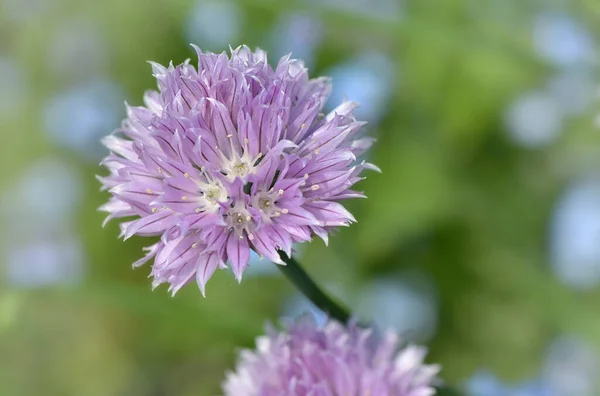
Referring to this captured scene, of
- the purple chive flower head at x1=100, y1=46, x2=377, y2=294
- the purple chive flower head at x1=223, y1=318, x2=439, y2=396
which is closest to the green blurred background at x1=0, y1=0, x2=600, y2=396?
the purple chive flower head at x1=223, y1=318, x2=439, y2=396

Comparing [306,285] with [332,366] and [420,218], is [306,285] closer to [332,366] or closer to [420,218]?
[332,366]

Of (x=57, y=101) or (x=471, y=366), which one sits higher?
(x=57, y=101)

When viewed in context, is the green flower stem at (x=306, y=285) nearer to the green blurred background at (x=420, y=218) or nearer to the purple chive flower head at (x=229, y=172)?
the purple chive flower head at (x=229, y=172)

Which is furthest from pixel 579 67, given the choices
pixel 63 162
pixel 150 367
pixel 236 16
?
pixel 63 162

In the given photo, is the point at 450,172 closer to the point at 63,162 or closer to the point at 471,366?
the point at 471,366

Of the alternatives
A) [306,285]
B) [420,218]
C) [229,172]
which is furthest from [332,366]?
[420,218]

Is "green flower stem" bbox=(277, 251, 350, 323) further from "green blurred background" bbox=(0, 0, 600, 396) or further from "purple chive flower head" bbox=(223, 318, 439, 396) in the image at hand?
"green blurred background" bbox=(0, 0, 600, 396)

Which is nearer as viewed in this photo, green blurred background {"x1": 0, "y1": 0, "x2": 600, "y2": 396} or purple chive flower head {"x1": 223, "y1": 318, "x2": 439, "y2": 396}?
Answer: purple chive flower head {"x1": 223, "y1": 318, "x2": 439, "y2": 396}
